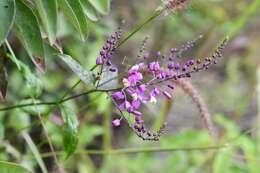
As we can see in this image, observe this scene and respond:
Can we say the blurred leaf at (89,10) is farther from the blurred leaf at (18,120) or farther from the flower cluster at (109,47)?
the blurred leaf at (18,120)

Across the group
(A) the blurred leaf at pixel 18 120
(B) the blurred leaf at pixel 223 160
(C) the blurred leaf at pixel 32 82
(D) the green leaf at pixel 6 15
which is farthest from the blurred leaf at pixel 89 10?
(B) the blurred leaf at pixel 223 160

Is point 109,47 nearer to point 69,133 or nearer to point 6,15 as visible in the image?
point 6,15

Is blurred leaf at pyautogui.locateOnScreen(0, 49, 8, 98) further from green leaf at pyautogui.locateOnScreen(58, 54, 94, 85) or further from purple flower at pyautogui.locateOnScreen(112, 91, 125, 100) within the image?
purple flower at pyautogui.locateOnScreen(112, 91, 125, 100)

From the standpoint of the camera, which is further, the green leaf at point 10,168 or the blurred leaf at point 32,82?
the blurred leaf at point 32,82

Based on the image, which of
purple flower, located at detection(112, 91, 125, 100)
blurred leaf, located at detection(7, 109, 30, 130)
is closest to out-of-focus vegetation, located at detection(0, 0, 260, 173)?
blurred leaf, located at detection(7, 109, 30, 130)

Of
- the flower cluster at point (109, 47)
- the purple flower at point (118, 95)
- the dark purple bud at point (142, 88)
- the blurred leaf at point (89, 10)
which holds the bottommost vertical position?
the purple flower at point (118, 95)

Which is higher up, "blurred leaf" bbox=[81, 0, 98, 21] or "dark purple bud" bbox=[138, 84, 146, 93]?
"blurred leaf" bbox=[81, 0, 98, 21]

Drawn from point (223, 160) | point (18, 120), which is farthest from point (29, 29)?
point (223, 160)
